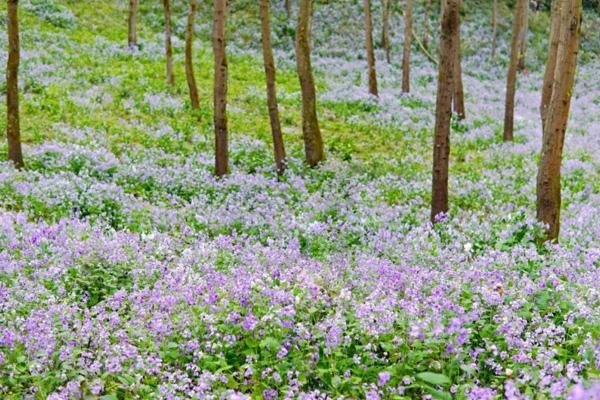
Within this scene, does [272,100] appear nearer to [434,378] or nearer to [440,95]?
[440,95]

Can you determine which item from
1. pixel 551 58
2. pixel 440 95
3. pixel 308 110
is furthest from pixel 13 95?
pixel 551 58

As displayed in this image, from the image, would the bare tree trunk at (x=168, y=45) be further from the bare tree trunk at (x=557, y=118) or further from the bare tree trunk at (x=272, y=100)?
the bare tree trunk at (x=557, y=118)

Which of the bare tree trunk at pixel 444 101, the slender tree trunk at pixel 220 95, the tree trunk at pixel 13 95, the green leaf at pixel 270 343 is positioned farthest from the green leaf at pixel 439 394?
the tree trunk at pixel 13 95

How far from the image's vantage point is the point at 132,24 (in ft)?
112

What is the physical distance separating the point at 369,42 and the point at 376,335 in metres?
25.3

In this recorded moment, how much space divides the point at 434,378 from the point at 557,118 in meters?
6.55

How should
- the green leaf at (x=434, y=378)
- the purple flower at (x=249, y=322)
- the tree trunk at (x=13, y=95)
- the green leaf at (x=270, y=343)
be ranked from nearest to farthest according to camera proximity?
the green leaf at (x=434, y=378) → the green leaf at (x=270, y=343) → the purple flower at (x=249, y=322) → the tree trunk at (x=13, y=95)

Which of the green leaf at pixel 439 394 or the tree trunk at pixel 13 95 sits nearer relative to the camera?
the green leaf at pixel 439 394

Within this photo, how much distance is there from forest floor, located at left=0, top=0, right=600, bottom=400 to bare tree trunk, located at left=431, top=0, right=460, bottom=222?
2.36ft

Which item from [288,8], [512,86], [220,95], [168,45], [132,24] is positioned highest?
[288,8]

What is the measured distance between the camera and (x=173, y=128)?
70.5ft

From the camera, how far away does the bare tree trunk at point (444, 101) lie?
11.5 m

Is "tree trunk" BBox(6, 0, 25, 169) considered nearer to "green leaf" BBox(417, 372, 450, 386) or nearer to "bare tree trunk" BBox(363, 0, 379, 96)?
"green leaf" BBox(417, 372, 450, 386)

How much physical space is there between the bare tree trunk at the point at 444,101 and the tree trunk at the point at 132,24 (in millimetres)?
25497
